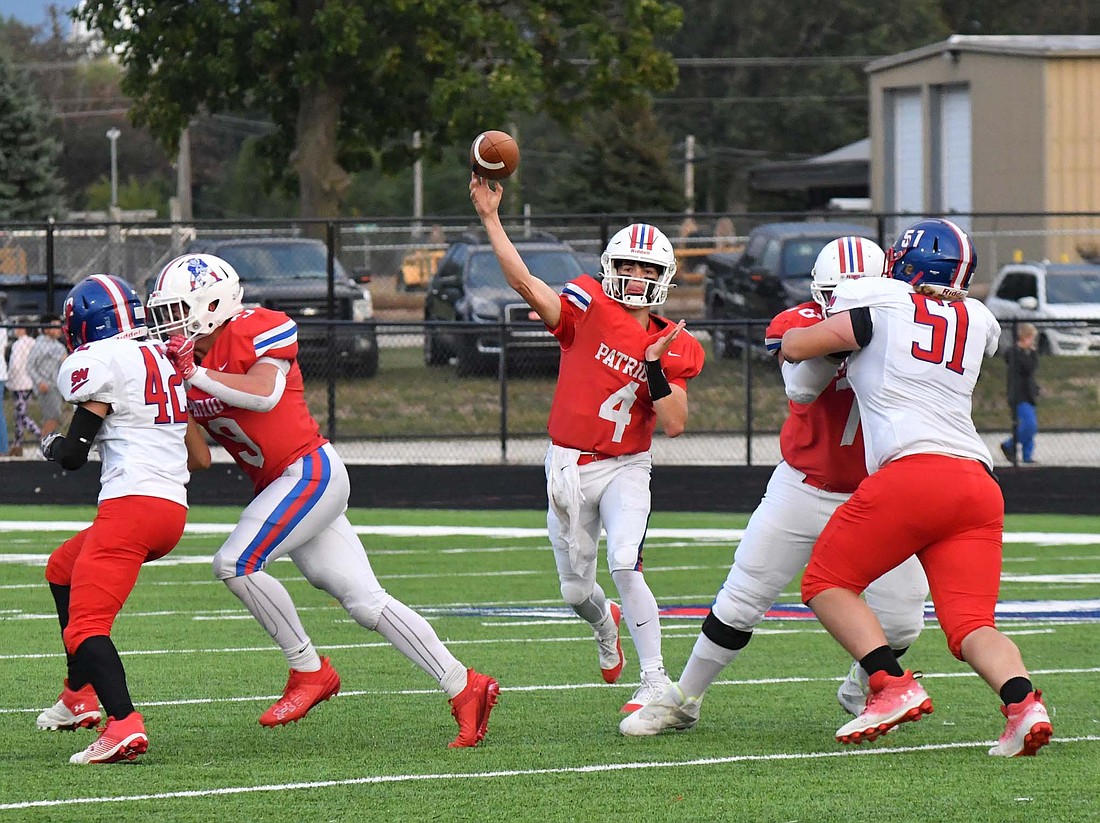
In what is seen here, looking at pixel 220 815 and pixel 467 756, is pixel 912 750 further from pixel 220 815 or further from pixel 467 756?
pixel 220 815

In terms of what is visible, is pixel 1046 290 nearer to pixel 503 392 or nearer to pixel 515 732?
pixel 503 392

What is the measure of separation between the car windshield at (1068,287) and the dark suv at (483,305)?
5.88m

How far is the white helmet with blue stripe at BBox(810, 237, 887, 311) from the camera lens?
6332 millimetres

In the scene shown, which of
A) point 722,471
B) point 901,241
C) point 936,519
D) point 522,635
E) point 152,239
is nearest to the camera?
point 936,519

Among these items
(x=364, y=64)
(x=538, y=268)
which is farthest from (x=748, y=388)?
(x=364, y=64)

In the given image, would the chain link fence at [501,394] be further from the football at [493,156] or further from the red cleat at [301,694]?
the red cleat at [301,694]

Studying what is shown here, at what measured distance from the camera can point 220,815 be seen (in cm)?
495

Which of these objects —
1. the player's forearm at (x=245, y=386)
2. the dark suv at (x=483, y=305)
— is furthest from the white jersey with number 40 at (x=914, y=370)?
the dark suv at (x=483, y=305)

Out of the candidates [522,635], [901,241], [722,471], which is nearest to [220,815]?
[901,241]

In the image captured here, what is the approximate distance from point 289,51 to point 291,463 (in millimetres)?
19020

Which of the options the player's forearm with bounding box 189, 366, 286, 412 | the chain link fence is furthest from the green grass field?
the chain link fence

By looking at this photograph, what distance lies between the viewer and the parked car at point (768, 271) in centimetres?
2011

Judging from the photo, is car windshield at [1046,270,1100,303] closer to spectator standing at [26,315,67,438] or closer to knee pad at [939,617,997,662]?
spectator standing at [26,315,67,438]

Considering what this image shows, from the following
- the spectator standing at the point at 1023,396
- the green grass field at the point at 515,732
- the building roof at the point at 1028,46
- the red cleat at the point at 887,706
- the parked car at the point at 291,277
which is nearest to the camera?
the green grass field at the point at 515,732
